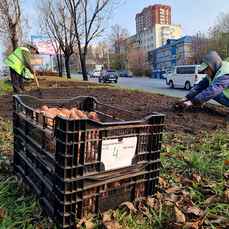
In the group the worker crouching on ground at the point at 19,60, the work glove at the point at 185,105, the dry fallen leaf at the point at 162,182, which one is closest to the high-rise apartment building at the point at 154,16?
the worker crouching on ground at the point at 19,60

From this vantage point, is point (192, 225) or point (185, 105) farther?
point (185, 105)

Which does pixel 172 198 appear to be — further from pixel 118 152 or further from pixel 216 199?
pixel 118 152

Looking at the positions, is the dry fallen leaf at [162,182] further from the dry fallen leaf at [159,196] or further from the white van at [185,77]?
the white van at [185,77]

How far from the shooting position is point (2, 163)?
9.58ft

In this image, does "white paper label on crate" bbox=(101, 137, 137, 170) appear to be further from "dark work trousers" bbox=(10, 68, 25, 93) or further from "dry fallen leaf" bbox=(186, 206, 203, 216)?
"dark work trousers" bbox=(10, 68, 25, 93)

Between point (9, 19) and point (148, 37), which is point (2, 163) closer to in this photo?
point (9, 19)

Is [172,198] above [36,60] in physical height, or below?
below

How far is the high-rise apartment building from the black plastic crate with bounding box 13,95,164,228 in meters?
128

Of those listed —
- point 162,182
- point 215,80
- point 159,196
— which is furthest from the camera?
point 215,80

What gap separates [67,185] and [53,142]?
0.35 meters

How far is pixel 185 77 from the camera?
20.0 m

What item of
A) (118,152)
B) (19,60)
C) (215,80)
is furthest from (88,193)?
(19,60)

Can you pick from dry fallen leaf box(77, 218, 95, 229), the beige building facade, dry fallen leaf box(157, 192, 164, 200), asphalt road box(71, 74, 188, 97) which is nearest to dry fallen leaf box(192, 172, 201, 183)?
dry fallen leaf box(157, 192, 164, 200)

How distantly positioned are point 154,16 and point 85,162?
132 m
